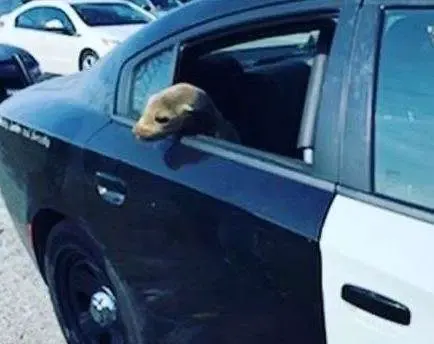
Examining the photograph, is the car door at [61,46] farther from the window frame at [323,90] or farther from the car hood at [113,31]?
the window frame at [323,90]

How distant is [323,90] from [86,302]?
1.63 meters

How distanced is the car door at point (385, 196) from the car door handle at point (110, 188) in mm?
931

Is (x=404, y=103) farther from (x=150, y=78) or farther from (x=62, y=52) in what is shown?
(x=62, y=52)

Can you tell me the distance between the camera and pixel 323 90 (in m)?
2.33

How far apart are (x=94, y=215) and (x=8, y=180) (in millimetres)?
892

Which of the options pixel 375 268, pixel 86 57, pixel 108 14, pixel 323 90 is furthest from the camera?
pixel 108 14

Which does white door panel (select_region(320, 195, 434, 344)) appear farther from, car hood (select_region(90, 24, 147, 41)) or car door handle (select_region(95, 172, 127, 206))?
car hood (select_region(90, 24, 147, 41))

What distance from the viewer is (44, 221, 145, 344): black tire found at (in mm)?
3064

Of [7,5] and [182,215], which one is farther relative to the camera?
[7,5]

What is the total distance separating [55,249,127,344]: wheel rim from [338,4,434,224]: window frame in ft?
4.22

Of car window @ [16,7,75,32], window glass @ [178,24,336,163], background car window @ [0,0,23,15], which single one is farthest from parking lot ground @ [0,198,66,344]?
background car window @ [0,0,23,15]

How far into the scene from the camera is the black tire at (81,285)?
121 inches

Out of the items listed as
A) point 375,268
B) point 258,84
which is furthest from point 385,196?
point 258,84

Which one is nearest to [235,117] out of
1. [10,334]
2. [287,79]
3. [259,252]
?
[287,79]
